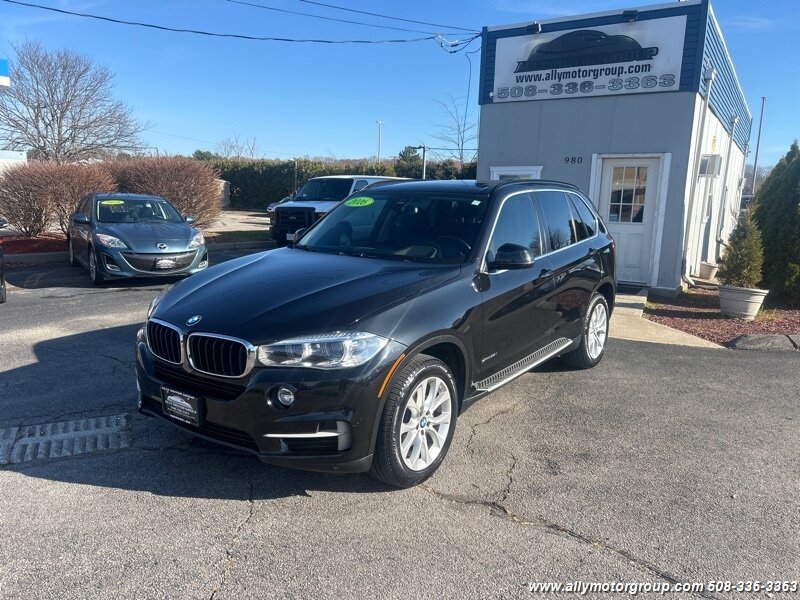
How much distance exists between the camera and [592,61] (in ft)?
36.0

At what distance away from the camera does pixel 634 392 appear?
18.0ft

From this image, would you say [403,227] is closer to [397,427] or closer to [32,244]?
[397,427]

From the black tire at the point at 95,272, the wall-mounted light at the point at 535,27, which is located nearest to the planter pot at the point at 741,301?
the wall-mounted light at the point at 535,27

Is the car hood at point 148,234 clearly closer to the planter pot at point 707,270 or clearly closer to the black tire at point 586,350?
the black tire at point 586,350

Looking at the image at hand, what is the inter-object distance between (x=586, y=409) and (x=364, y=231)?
231 centimetres

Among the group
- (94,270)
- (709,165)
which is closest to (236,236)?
(94,270)

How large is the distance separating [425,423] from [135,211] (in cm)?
922

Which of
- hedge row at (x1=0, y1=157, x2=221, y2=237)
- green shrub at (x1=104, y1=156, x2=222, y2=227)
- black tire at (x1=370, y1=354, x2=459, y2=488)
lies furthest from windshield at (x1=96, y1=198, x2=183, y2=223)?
black tire at (x1=370, y1=354, x2=459, y2=488)

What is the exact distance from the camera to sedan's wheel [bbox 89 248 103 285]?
393 inches

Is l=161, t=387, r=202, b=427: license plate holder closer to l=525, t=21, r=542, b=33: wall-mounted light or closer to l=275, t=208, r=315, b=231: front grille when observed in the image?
l=525, t=21, r=542, b=33: wall-mounted light

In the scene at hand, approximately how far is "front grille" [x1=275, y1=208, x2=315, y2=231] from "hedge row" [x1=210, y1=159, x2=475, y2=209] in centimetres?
1291

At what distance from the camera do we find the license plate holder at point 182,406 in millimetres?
3396

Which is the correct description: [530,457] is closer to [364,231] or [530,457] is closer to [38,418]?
[364,231]

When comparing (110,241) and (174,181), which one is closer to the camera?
(110,241)
